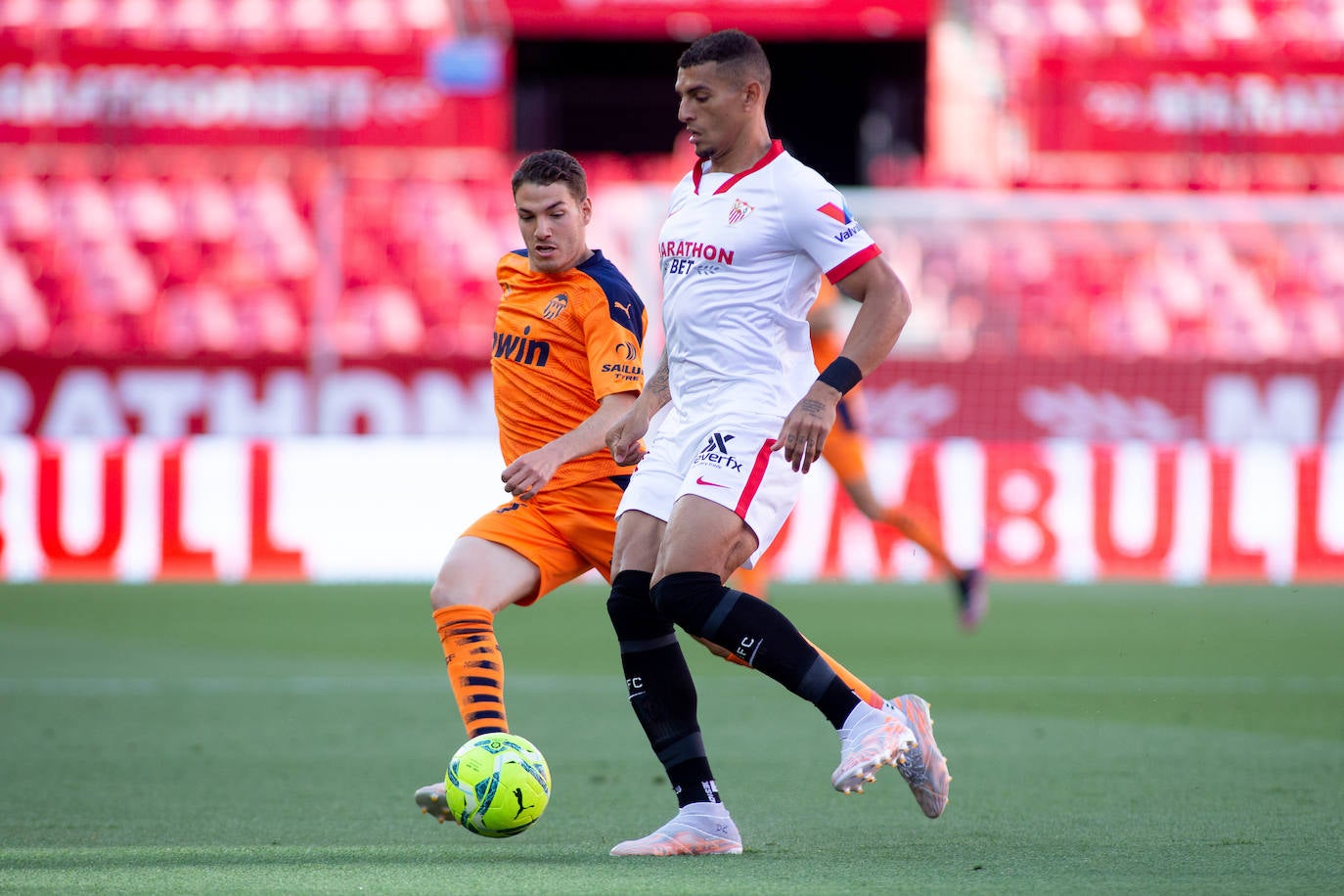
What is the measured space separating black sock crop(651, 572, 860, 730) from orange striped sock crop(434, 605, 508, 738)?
2.23 feet

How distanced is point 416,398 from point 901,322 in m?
11.7

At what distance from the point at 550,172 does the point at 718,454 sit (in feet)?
3.43

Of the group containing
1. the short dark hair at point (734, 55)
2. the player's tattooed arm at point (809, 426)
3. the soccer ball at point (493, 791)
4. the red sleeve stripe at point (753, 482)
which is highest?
the short dark hair at point (734, 55)

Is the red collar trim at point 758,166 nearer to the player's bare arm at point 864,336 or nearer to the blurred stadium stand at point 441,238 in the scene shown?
the player's bare arm at point 864,336

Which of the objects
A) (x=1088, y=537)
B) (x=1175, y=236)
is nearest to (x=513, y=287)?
(x=1088, y=537)

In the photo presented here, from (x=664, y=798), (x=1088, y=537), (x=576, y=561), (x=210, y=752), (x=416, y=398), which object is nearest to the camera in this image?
(x=576, y=561)

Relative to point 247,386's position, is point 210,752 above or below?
below

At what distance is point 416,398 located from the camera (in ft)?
52.5

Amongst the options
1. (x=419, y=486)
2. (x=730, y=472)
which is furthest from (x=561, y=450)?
(x=419, y=486)

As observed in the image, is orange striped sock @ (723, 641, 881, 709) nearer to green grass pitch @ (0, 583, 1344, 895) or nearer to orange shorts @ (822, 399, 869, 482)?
green grass pitch @ (0, 583, 1344, 895)

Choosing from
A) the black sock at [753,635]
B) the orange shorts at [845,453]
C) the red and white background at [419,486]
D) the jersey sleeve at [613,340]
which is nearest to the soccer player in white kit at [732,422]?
the black sock at [753,635]

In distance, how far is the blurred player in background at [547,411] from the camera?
16.7ft

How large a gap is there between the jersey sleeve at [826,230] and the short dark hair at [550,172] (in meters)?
0.74

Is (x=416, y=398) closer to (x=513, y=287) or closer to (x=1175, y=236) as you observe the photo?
(x=1175, y=236)
